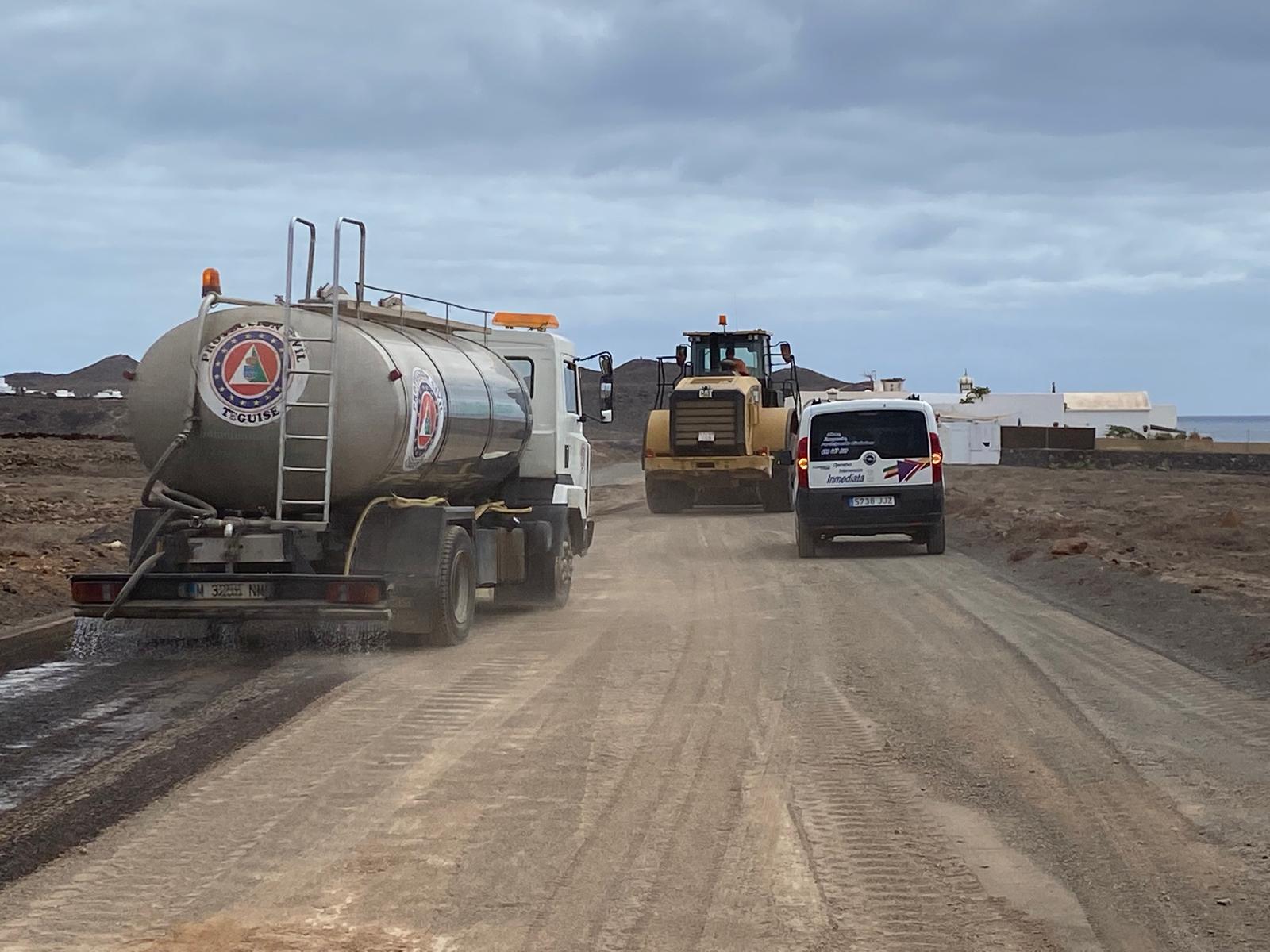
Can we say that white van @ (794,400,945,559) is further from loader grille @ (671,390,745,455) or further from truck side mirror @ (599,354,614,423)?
loader grille @ (671,390,745,455)

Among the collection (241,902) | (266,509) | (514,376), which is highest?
(514,376)

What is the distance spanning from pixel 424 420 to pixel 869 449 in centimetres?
966

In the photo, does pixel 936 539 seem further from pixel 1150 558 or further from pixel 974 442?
pixel 974 442

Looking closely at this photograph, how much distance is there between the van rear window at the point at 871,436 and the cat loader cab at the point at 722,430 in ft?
31.2

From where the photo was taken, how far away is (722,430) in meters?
30.8

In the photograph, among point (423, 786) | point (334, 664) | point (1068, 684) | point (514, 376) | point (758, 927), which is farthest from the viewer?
point (514, 376)

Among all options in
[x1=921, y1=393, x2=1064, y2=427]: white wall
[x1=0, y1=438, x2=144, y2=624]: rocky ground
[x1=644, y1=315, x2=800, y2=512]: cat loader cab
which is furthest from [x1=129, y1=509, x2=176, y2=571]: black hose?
[x1=921, y1=393, x2=1064, y2=427]: white wall

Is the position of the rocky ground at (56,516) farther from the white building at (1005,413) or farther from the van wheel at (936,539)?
the white building at (1005,413)

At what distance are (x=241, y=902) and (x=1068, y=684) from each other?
6.41 m

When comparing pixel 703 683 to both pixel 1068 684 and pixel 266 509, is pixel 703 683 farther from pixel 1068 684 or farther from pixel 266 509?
pixel 266 509

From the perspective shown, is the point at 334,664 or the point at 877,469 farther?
the point at 877,469

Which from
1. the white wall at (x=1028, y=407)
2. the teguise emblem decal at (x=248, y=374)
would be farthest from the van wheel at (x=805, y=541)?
the white wall at (x=1028, y=407)

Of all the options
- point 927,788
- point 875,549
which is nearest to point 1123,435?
point 875,549

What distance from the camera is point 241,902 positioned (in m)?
5.57
